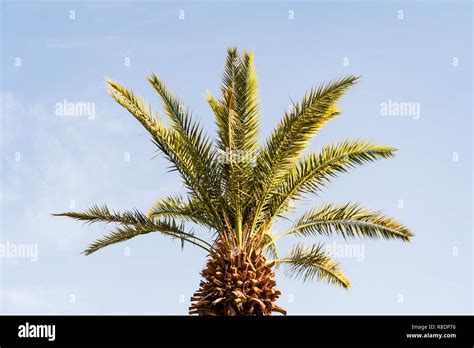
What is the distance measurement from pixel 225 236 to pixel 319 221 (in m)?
2.22

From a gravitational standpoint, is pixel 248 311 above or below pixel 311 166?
below

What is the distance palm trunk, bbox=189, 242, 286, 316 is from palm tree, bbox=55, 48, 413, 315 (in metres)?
0.02

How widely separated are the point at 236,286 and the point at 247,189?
6.62 feet

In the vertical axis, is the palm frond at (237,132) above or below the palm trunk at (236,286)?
above

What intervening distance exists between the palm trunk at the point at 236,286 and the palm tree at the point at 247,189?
0.02 m

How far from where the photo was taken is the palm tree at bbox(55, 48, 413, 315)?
43.9 feet

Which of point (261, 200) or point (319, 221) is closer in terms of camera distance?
point (261, 200)

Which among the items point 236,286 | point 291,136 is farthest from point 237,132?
point 236,286

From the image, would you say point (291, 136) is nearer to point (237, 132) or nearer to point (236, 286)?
point (237, 132)

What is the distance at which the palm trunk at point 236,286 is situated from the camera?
1331 cm

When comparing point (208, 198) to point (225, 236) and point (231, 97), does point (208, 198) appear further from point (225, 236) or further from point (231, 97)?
point (231, 97)
